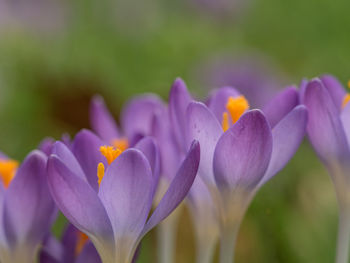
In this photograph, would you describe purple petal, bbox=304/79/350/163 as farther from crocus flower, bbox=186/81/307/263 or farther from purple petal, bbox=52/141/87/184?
purple petal, bbox=52/141/87/184

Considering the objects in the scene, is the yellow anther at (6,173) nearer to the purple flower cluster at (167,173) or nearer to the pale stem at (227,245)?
the purple flower cluster at (167,173)

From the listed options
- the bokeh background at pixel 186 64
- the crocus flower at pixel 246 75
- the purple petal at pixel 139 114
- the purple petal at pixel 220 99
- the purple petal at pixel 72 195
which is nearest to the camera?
the purple petal at pixel 72 195

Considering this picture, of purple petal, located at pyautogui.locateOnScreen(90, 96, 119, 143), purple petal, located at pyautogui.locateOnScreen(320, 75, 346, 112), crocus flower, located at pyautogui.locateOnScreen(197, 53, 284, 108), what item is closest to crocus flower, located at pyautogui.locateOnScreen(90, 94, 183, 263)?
purple petal, located at pyautogui.locateOnScreen(90, 96, 119, 143)

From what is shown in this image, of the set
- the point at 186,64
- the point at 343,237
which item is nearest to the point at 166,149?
the point at 343,237

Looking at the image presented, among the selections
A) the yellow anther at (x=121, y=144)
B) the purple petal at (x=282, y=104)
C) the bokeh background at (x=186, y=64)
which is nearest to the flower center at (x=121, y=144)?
the yellow anther at (x=121, y=144)

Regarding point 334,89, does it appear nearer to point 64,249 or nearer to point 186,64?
point 64,249

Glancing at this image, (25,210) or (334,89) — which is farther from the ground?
(334,89)
